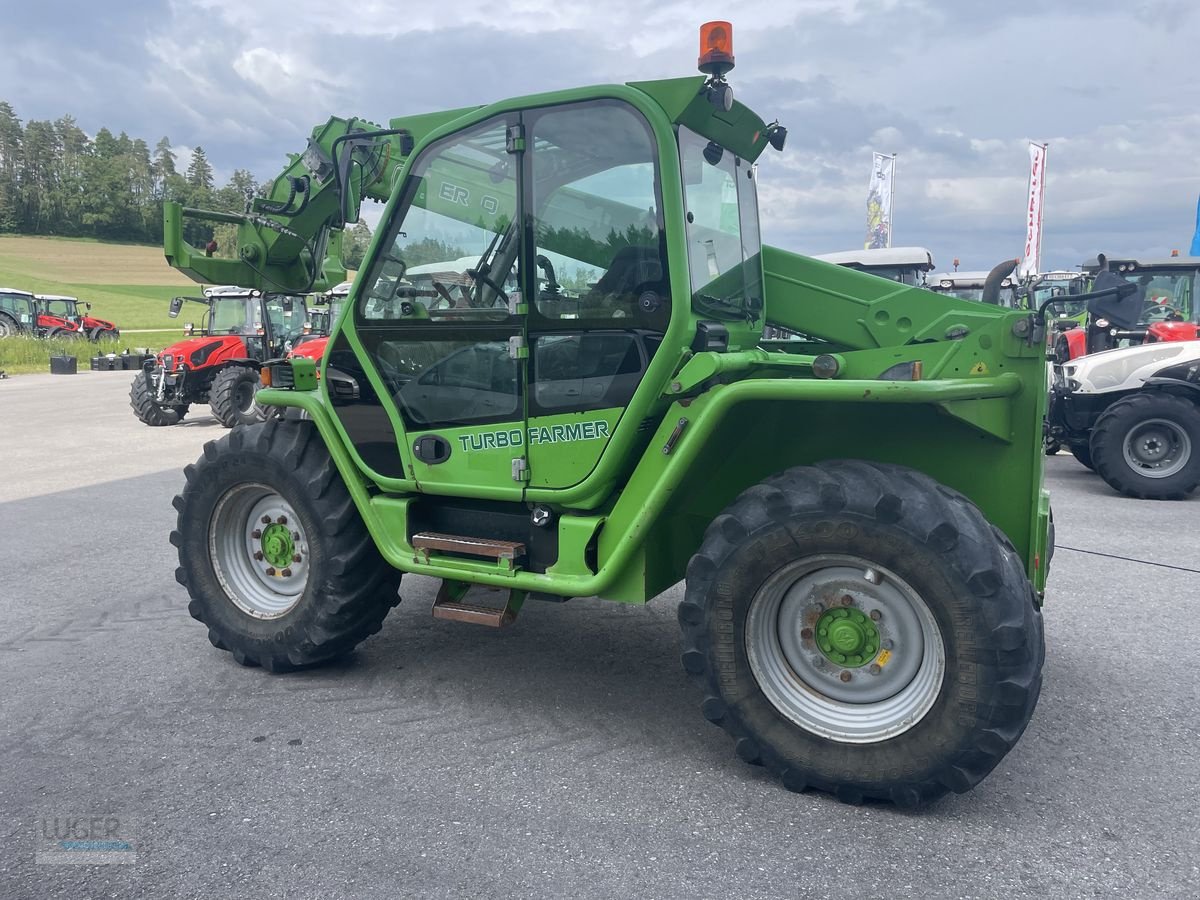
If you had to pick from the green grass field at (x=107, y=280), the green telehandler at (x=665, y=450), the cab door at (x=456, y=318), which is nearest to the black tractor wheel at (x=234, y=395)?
the green telehandler at (x=665, y=450)

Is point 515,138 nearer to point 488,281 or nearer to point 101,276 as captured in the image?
point 488,281

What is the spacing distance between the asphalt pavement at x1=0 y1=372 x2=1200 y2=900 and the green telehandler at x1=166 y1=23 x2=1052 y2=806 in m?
0.25

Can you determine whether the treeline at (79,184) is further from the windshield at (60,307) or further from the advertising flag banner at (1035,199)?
the advertising flag banner at (1035,199)

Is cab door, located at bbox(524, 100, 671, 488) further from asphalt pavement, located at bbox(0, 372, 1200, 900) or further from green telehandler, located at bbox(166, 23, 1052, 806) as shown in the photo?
asphalt pavement, located at bbox(0, 372, 1200, 900)

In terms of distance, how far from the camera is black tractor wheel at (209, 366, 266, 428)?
1290 cm

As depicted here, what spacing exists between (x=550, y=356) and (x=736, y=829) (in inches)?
68.3

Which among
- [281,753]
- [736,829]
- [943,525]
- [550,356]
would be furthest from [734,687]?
[281,753]

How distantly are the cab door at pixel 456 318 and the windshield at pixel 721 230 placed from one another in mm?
654

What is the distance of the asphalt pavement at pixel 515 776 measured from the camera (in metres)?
2.45

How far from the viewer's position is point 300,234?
4.70 metres

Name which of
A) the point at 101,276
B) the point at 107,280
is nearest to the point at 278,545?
the point at 107,280

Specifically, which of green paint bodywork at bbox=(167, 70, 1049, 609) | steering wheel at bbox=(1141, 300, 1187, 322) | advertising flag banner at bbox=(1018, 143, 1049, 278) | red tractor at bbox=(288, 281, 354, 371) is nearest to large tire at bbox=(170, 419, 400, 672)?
green paint bodywork at bbox=(167, 70, 1049, 609)

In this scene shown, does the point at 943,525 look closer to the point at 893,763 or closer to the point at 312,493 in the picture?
the point at 893,763

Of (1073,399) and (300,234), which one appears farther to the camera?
(1073,399)
